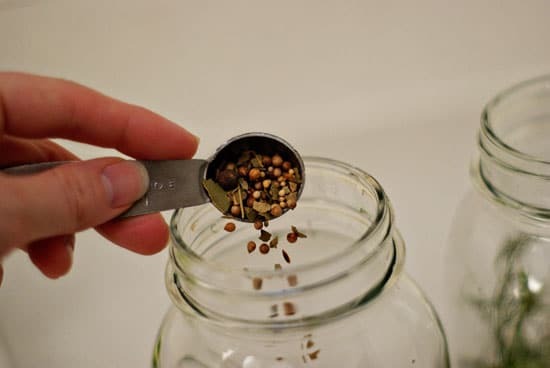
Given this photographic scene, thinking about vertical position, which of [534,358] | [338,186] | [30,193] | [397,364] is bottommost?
[534,358]

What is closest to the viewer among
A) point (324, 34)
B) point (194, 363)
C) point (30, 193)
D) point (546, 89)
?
point (30, 193)

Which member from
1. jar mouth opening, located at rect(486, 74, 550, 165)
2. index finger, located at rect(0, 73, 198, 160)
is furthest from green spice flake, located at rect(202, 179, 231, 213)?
jar mouth opening, located at rect(486, 74, 550, 165)

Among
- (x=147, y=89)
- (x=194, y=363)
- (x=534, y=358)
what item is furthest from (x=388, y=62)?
(x=194, y=363)

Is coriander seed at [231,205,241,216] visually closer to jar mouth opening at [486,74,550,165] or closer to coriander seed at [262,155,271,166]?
coriander seed at [262,155,271,166]

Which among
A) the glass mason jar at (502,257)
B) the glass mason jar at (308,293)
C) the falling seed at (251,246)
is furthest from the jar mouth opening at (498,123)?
the falling seed at (251,246)

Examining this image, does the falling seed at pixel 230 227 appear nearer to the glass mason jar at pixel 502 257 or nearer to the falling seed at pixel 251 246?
the falling seed at pixel 251 246

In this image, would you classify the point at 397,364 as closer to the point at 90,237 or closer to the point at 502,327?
the point at 502,327

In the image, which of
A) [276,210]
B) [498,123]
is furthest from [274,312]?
[498,123]
